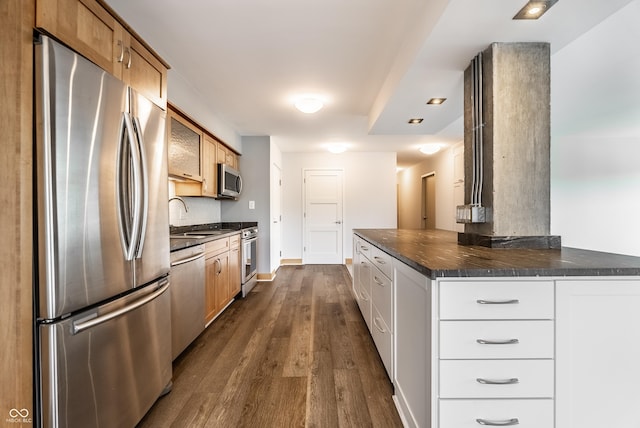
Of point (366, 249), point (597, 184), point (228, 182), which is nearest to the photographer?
point (366, 249)

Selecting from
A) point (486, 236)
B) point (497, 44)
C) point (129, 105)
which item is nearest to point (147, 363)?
point (129, 105)

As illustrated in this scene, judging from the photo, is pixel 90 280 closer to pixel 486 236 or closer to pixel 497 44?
pixel 486 236

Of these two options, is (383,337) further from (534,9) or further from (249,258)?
(249,258)

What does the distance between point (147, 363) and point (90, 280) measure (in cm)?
65

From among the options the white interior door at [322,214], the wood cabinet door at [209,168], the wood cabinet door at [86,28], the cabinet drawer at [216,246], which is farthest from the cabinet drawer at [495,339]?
the white interior door at [322,214]

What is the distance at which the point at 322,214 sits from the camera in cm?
→ 630

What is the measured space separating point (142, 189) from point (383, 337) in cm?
172

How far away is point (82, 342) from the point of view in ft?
3.71

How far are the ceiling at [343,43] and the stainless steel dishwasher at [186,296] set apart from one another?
1590 mm

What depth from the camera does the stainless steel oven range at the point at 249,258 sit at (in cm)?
385

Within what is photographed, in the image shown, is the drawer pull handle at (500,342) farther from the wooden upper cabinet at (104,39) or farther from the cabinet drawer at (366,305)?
the wooden upper cabinet at (104,39)

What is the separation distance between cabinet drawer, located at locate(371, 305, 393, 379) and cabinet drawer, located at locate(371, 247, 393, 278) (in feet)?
1.14

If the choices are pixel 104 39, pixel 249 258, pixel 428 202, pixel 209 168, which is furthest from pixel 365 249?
pixel 428 202

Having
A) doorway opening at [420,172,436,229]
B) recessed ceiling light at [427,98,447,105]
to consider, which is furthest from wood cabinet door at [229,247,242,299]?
doorway opening at [420,172,436,229]
